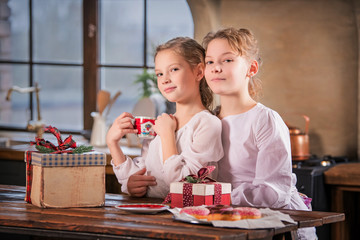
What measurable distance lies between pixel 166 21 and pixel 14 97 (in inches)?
64.0

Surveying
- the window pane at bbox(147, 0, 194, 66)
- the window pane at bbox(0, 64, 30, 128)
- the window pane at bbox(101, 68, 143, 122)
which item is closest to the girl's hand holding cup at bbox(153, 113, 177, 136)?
the window pane at bbox(147, 0, 194, 66)

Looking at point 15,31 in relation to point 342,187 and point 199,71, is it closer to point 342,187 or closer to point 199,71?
point 342,187

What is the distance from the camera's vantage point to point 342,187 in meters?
3.61

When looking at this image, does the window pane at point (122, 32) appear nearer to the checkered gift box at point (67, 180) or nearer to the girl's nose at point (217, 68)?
the girl's nose at point (217, 68)

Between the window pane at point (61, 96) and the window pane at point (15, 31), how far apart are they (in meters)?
0.26

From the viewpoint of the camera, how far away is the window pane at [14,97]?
18.0 feet

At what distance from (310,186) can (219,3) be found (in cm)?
157

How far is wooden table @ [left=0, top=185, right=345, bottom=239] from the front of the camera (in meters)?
1.54

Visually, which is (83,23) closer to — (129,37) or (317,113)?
(129,37)

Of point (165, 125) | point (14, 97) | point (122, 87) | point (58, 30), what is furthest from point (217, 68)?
point (14, 97)

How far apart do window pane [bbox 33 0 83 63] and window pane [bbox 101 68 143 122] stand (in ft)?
1.12

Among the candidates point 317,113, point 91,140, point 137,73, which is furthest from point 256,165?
point 137,73

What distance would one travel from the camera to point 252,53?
85.0 inches

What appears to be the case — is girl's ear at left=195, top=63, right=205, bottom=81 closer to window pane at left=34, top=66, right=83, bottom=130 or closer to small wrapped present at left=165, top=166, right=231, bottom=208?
small wrapped present at left=165, top=166, right=231, bottom=208
